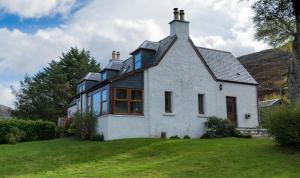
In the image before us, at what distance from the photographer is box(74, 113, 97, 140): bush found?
28.1m

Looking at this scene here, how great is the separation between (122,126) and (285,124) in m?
11.7

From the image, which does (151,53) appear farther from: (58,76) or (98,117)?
(58,76)

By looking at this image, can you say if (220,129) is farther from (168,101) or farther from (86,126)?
(86,126)

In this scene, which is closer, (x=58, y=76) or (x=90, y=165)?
(x=90, y=165)

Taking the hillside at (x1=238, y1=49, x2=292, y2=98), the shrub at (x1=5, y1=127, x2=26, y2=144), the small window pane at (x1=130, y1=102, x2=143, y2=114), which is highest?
the hillside at (x1=238, y1=49, x2=292, y2=98)

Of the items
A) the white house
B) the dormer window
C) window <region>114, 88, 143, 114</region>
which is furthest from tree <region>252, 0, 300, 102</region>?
window <region>114, 88, 143, 114</region>

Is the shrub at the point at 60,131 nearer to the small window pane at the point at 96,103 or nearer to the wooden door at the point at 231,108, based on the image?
the small window pane at the point at 96,103

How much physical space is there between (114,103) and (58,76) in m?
29.9

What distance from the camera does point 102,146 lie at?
890 inches

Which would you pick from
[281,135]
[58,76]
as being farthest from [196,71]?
[58,76]

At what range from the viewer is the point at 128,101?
2706 cm

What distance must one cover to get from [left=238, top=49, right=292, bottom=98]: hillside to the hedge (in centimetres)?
6091

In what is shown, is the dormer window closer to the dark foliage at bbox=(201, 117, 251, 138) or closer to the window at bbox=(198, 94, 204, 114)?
the window at bbox=(198, 94, 204, 114)

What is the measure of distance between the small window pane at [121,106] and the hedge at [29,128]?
32.2 feet
